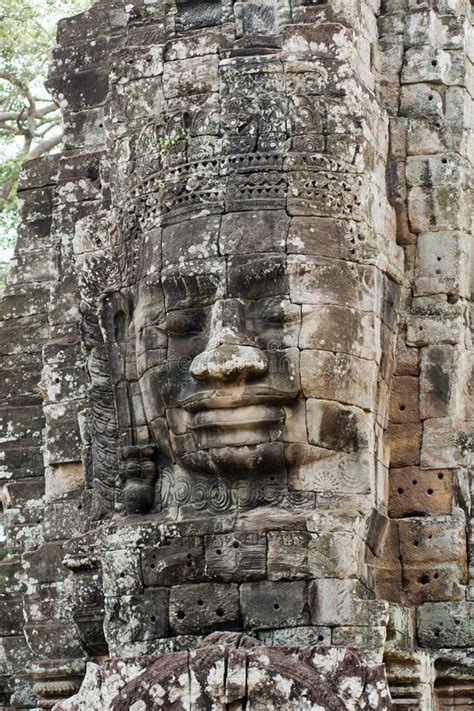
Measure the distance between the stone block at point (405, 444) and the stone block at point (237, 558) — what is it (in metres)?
1.54

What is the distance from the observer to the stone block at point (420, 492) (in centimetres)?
1566

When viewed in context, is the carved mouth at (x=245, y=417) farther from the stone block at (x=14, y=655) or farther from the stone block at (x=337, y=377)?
the stone block at (x=14, y=655)

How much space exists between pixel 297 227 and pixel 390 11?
2422mm

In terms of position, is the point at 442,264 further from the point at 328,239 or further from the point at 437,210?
the point at 328,239

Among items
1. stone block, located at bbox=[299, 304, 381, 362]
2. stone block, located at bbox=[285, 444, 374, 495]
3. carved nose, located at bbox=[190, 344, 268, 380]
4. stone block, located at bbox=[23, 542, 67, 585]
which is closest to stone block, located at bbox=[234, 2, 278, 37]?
stone block, located at bbox=[299, 304, 381, 362]

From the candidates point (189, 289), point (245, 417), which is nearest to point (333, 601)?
point (245, 417)

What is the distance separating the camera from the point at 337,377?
14.9 metres

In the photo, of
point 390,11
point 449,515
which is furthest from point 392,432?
point 390,11

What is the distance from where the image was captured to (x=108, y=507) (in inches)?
630

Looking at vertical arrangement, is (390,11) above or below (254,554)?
above

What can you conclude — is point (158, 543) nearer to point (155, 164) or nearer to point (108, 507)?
point (108, 507)

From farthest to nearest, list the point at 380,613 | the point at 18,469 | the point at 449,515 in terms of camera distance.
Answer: the point at 18,469 → the point at 449,515 → the point at 380,613

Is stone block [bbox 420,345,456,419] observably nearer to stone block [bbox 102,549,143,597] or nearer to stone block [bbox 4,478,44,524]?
stone block [bbox 102,549,143,597]

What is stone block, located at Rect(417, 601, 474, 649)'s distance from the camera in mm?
15398
